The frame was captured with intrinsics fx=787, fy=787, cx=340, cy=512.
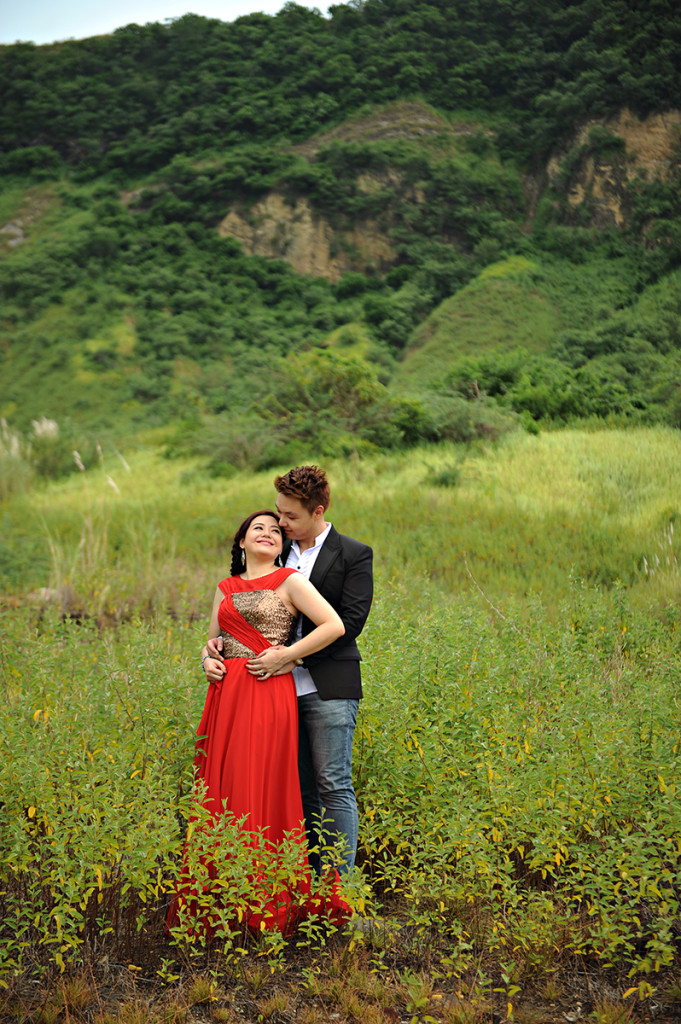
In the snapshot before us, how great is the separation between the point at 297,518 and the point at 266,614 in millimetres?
408

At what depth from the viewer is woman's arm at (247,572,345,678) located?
3.04 m

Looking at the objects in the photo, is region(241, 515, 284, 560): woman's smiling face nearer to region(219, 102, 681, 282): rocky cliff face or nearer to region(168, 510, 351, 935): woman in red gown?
region(168, 510, 351, 935): woman in red gown

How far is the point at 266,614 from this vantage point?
313 centimetres

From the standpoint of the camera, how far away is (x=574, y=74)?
35.3 metres

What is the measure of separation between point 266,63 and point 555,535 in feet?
165

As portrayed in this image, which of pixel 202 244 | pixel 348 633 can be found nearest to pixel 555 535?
pixel 348 633

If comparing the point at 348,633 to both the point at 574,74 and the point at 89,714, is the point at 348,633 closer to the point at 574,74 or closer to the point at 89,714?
the point at 89,714

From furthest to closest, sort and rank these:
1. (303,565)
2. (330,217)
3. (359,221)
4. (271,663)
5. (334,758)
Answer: (330,217) → (359,221) → (303,565) → (334,758) → (271,663)

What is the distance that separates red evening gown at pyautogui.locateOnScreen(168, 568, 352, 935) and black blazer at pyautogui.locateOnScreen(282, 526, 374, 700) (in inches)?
5.1

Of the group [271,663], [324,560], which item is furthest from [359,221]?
[271,663]

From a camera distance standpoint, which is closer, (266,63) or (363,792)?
(363,792)

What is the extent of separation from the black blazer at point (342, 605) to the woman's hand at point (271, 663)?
0.13 meters

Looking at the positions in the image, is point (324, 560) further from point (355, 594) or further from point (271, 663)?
point (271, 663)

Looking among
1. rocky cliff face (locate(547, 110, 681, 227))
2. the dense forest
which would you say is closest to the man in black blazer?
the dense forest
